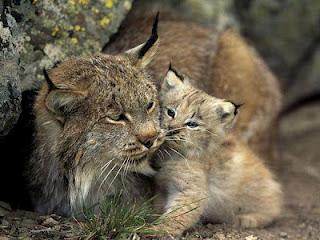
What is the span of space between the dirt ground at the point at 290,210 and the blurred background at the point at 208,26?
1 cm

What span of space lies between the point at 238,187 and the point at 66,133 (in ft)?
5.72

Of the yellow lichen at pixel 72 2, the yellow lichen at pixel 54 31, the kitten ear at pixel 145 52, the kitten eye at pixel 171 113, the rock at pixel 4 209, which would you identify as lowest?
the rock at pixel 4 209

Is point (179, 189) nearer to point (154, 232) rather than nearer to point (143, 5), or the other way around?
point (154, 232)

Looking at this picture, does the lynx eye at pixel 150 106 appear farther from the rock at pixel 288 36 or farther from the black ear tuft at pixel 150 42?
the rock at pixel 288 36

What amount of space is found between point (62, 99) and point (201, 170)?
4.46 feet

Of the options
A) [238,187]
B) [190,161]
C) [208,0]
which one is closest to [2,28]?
[190,161]

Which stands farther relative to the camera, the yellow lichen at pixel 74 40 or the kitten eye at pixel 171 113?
the yellow lichen at pixel 74 40

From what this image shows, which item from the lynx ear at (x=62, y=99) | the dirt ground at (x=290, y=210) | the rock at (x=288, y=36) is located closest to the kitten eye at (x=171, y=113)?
the lynx ear at (x=62, y=99)

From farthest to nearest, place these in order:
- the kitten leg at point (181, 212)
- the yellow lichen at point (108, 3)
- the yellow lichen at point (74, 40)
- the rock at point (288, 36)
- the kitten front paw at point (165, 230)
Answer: the rock at point (288, 36) < the yellow lichen at point (108, 3) < the yellow lichen at point (74, 40) < the kitten leg at point (181, 212) < the kitten front paw at point (165, 230)

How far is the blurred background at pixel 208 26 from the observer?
562 cm

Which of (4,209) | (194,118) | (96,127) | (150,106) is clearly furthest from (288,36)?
(4,209)

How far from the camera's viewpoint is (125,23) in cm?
727

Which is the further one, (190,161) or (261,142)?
(261,142)

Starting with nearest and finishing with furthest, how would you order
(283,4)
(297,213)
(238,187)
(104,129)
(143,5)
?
(104,129), (238,187), (297,213), (143,5), (283,4)
